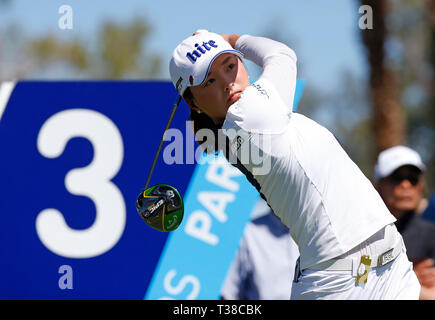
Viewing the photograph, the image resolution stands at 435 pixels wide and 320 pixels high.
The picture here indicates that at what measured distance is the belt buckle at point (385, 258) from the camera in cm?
309

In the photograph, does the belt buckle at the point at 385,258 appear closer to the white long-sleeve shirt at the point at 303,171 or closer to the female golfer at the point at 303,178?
the female golfer at the point at 303,178

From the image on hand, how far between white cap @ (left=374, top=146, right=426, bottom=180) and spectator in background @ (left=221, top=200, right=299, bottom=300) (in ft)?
2.62

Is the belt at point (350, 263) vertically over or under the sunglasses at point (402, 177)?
over

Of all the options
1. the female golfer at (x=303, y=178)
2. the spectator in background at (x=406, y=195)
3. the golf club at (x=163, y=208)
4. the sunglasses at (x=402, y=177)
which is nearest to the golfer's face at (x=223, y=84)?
the female golfer at (x=303, y=178)

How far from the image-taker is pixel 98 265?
5.09 metres

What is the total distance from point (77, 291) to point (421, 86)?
24.9 m

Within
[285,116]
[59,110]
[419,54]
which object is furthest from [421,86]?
[285,116]

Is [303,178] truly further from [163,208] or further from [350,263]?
[163,208]

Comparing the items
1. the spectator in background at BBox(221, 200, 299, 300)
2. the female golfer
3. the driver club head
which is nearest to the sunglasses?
the spectator in background at BBox(221, 200, 299, 300)

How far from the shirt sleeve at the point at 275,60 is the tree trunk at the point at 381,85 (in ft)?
23.5

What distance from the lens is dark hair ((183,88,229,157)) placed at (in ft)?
10.6

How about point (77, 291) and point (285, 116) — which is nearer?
point (285, 116)
